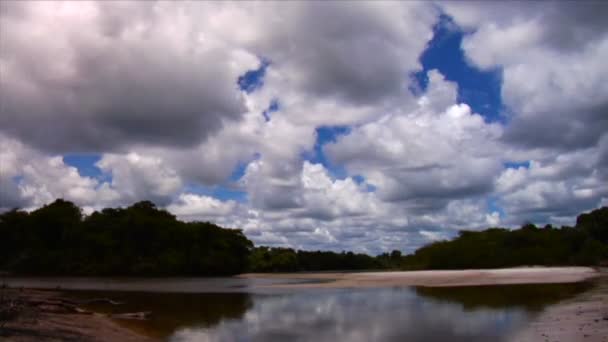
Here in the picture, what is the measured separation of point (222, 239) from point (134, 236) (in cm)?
1764

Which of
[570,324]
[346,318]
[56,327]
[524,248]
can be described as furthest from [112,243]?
[570,324]

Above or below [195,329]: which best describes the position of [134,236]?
above

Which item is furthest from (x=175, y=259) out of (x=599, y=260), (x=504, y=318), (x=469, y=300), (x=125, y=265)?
(x=504, y=318)

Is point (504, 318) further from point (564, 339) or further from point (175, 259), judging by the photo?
point (175, 259)

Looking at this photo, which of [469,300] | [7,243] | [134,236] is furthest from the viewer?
[134,236]

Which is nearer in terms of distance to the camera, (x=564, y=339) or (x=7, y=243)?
(x=564, y=339)

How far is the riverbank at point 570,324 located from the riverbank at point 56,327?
42.8ft

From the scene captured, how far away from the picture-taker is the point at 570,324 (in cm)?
1914

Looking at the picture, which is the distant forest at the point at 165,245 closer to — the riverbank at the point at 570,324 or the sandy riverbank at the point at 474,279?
the sandy riverbank at the point at 474,279

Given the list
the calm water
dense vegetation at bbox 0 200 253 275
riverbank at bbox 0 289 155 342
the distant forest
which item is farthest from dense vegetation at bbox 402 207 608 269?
riverbank at bbox 0 289 155 342

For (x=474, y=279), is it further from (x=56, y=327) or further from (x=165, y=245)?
(x=165, y=245)

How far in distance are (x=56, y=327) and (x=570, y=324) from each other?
17.6 meters

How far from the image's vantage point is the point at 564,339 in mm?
16188

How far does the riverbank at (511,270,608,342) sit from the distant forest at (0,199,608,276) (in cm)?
7109
